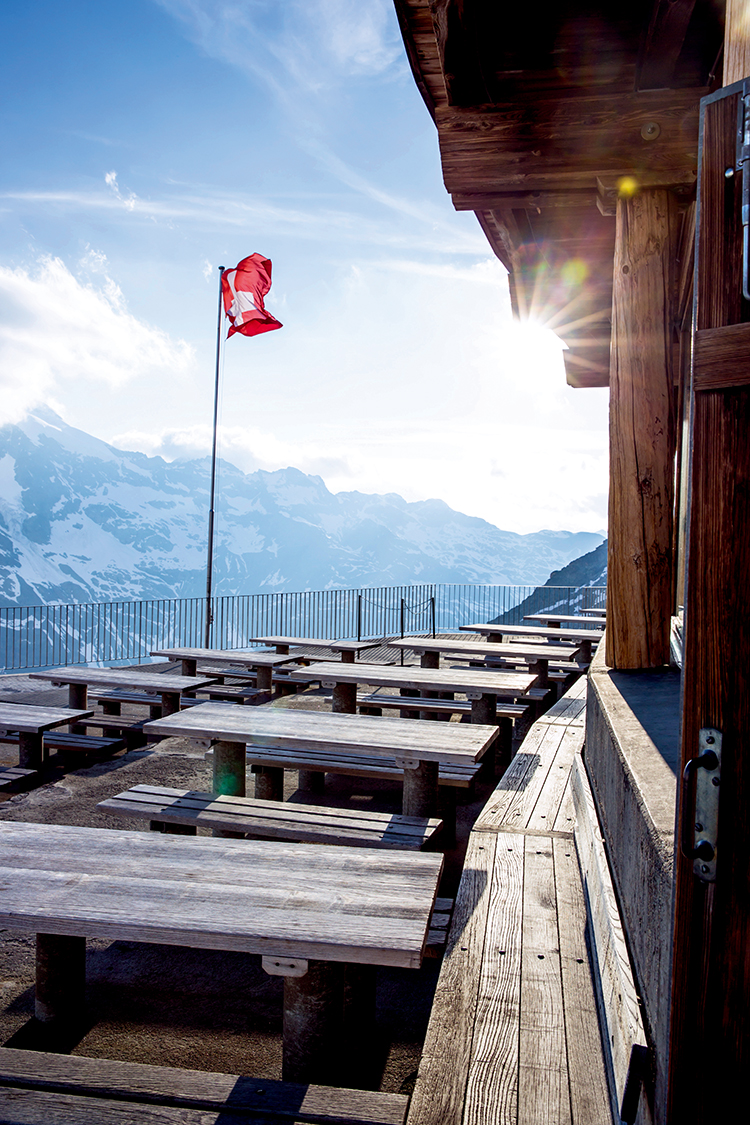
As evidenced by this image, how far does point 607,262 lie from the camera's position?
539 centimetres

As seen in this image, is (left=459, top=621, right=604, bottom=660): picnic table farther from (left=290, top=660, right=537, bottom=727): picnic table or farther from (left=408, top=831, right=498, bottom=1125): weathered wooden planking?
(left=408, top=831, right=498, bottom=1125): weathered wooden planking

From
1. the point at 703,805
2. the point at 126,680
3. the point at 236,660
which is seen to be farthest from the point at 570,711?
the point at 703,805

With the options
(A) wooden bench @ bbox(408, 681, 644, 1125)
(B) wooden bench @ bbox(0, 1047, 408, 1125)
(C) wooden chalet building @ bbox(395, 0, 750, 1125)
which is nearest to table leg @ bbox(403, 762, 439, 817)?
(A) wooden bench @ bbox(408, 681, 644, 1125)

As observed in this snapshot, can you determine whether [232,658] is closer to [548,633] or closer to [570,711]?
[548,633]

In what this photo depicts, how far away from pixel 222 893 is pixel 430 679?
3965mm

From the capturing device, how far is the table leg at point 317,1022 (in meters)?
2.28

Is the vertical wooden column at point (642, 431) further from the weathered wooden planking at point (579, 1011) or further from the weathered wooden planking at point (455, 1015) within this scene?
the weathered wooden planking at point (455, 1015)

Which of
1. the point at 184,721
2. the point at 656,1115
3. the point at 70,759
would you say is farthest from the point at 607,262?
the point at 70,759

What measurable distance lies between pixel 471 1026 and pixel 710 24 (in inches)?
143

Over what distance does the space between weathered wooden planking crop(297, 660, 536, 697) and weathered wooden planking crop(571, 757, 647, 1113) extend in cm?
248

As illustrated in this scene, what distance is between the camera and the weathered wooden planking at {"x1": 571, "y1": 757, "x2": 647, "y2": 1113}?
1.74 metres

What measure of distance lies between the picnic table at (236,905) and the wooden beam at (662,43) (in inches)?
122

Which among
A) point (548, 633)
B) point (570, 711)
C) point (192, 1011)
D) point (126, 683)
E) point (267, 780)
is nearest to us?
point (192, 1011)

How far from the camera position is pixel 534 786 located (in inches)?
162
